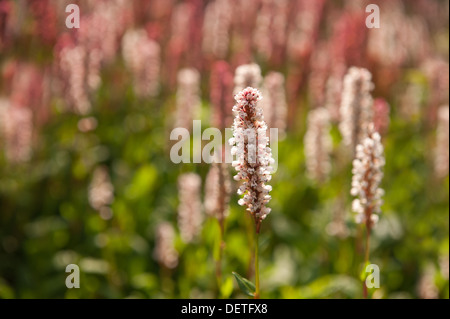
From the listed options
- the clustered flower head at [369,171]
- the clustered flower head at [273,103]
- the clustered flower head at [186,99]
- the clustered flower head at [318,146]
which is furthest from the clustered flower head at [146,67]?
the clustered flower head at [369,171]

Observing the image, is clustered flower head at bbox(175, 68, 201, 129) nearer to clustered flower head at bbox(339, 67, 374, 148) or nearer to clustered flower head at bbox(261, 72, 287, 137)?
clustered flower head at bbox(261, 72, 287, 137)

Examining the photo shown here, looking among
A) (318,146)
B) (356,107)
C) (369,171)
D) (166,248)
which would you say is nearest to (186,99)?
(318,146)

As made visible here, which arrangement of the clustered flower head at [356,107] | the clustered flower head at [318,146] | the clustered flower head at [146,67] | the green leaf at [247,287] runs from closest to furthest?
1. the green leaf at [247,287]
2. the clustered flower head at [356,107]
3. the clustered flower head at [318,146]
4. the clustered flower head at [146,67]

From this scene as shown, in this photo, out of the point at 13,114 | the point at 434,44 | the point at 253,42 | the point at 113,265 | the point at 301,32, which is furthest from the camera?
the point at 434,44

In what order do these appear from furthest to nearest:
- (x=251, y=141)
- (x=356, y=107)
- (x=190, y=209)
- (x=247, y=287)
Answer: (x=190, y=209)
(x=356, y=107)
(x=247, y=287)
(x=251, y=141)

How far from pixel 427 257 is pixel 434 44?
6341 mm

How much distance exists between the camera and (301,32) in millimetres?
7656

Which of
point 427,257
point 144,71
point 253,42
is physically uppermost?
point 253,42

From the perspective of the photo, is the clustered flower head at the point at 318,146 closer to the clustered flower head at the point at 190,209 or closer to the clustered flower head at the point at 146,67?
the clustered flower head at the point at 190,209

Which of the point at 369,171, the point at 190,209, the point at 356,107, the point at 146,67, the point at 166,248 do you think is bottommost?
the point at 166,248

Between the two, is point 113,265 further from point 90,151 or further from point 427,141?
point 427,141

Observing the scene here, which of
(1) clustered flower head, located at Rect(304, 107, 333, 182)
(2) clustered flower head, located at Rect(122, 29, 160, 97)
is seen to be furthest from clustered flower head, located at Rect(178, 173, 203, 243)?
(2) clustered flower head, located at Rect(122, 29, 160, 97)

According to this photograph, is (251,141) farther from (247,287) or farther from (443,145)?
(443,145)
